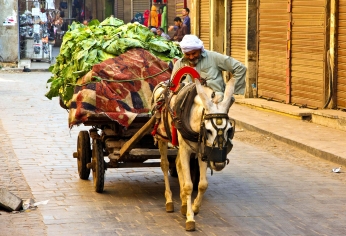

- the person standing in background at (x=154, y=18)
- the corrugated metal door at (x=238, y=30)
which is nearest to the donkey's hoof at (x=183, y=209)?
the corrugated metal door at (x=238, y=30)

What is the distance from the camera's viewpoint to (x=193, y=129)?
739cm

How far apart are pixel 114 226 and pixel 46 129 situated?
7.37 meters

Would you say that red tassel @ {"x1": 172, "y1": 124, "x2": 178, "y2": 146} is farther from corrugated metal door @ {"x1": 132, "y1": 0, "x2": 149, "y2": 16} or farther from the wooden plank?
corrugated metal door @ {"x1": 132, "y1": 0, "x2": 149, "y2": 16}

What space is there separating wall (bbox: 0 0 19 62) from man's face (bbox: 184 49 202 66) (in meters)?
26.3

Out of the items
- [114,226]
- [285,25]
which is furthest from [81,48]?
[285,25]

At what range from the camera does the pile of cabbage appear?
9312mm

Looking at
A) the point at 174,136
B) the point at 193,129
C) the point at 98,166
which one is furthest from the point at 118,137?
the point at 193,129

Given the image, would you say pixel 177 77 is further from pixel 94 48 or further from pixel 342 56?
pixel 342 56

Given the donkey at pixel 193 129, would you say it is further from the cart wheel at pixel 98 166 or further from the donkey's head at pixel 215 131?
the cart wheel at pixel 98 166

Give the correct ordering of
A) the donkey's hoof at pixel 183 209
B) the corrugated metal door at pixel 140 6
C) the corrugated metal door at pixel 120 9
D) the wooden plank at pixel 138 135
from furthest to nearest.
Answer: the corrugated metal door at pixel 120 9 < the corrugated metal door at pixel 140 6 < the wooden plank at pixel 138 135 < the donkey's hoof at pixel 183 209

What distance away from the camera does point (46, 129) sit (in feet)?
48.0

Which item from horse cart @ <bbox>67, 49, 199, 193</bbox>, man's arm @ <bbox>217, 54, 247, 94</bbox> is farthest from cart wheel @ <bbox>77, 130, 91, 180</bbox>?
man's arm @ <bbox>217, 54, 247, 94</bbox>

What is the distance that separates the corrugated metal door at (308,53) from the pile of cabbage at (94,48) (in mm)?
6362

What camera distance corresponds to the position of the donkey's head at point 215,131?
22.8 feet
